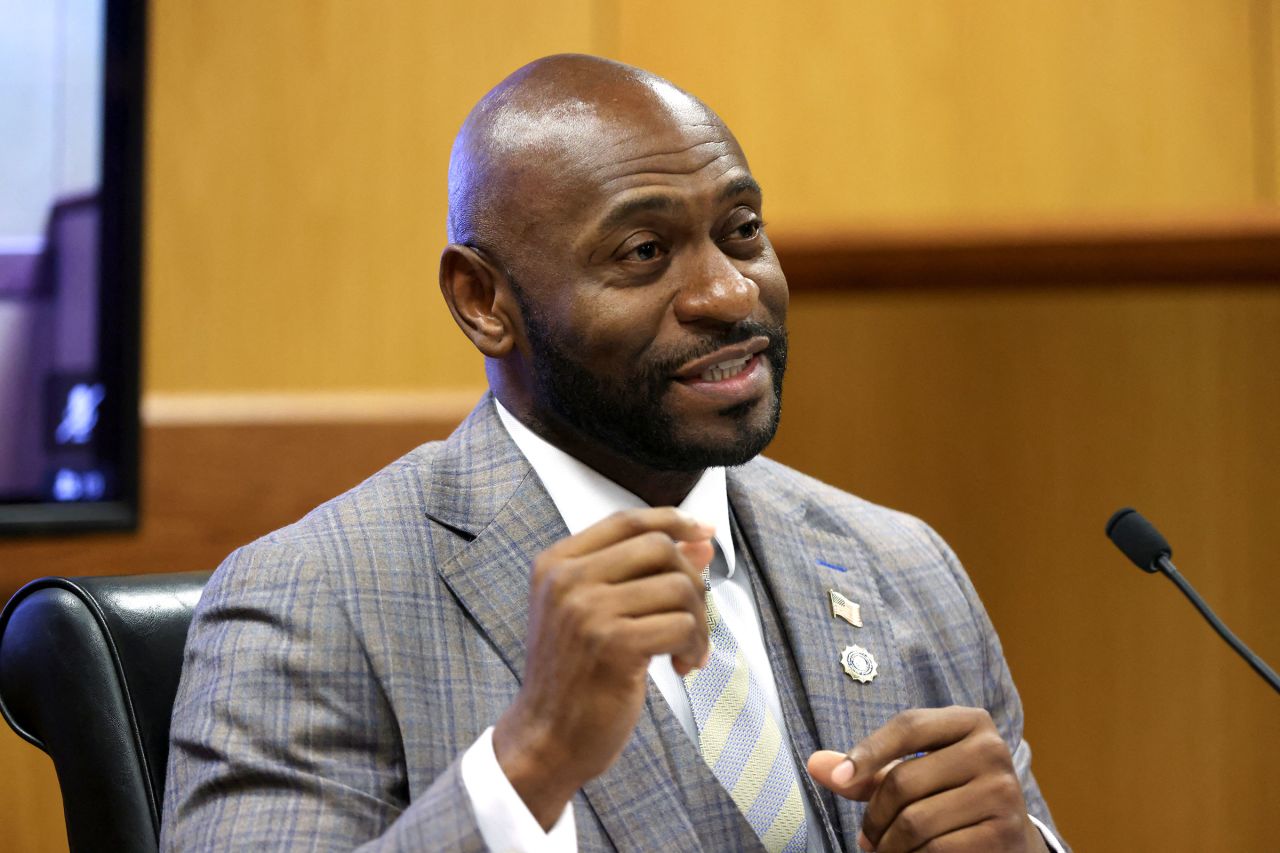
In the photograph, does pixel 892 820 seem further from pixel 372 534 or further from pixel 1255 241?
pixel 1255 241

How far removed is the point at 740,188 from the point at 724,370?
0.60 feet

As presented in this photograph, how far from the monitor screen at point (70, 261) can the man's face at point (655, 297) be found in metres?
1.20

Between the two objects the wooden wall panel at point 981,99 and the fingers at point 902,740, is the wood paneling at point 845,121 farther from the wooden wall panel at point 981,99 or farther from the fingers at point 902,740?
the fingers at point 902,740

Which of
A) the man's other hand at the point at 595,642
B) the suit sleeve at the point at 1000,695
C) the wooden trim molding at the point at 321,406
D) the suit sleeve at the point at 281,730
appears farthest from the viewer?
the wooden trim molding at the point at 321,406

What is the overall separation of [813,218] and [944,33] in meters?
0.41

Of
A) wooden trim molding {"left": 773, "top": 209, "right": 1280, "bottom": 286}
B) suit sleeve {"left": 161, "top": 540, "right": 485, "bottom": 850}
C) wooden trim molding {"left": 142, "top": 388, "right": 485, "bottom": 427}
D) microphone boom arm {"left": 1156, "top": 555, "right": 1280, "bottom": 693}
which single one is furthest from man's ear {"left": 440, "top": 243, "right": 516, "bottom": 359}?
wooden trim molding {"left": 142, "top": 388, "right": 485, "bottom": 427}

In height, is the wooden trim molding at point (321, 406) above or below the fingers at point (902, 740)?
above

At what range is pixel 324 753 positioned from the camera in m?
1.18

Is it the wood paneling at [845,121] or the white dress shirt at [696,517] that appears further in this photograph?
the wood paneling at [845,121]

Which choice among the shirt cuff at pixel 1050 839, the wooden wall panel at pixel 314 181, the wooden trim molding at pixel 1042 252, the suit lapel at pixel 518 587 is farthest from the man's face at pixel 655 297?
the wooden wall panel at pixel 314 181

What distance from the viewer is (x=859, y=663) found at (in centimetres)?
140

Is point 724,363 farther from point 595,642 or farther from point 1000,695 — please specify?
point 1000,695

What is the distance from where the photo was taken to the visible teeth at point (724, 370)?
1.34 meters

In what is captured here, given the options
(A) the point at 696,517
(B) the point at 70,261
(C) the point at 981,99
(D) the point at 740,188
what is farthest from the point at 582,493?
(C) the point at 981,99
